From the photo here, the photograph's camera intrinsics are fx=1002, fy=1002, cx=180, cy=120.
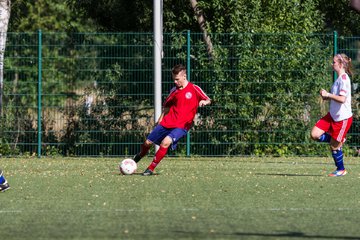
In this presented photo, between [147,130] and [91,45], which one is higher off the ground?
[91,45]

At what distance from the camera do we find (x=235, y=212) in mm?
9984

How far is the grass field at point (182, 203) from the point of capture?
8531 millimetres

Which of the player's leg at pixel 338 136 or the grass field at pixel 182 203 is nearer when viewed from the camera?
the grass field at pixel 182 203

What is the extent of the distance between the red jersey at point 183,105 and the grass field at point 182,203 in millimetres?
801

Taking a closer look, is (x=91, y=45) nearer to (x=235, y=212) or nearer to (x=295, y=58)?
(x=295, y=58)

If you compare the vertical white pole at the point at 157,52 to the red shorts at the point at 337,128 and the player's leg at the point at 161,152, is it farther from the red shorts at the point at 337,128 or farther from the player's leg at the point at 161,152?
the red shorts at the point at 337,128

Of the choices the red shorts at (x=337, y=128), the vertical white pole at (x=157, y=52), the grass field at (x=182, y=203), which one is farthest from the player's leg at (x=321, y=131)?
the vertical white pole at (x=157, y=52)

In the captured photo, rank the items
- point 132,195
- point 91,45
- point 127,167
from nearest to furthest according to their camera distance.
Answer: point 132,195, point 127,167, point 91,45

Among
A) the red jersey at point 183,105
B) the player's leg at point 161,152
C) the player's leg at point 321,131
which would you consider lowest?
the player's leg at point 161,152

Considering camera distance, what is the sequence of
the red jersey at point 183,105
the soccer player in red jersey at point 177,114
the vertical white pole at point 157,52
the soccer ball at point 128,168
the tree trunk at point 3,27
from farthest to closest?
the tree trunk at point 3,27 < the vertical white pole at point 157,52 < the red jersey at point 183,105 < the soccer player in red jersey at point 177,114 < the soccer ball at point 128,168

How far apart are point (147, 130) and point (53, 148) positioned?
1998mm

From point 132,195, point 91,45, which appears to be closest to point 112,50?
point 91,45

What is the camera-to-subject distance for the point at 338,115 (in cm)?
1484

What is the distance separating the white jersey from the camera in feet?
47.8
